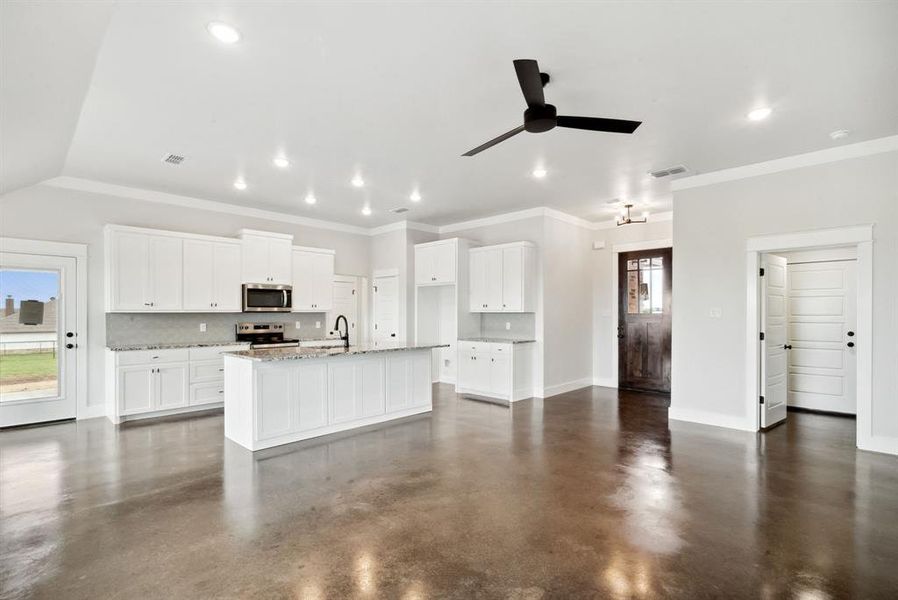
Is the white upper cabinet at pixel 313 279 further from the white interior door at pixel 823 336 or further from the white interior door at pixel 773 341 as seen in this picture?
the white interior door at pixel 823 336

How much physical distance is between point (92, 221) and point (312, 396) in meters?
3.61

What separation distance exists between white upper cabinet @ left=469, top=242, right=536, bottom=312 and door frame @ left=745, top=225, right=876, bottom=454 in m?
2.81

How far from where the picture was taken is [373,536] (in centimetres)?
270

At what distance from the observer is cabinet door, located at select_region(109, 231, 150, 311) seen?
5422 mm

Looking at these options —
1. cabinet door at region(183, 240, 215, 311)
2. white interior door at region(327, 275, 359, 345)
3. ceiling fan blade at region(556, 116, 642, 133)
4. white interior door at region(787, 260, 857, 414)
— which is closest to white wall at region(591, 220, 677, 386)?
white interior door at region(787, 260, 857, 414)

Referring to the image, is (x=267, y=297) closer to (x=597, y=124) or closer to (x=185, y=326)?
(x=185, y=326)

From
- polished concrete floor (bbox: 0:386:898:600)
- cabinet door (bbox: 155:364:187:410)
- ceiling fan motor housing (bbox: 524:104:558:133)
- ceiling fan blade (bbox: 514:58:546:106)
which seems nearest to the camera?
polished concrete floor (bbox: 0:386:898:600)

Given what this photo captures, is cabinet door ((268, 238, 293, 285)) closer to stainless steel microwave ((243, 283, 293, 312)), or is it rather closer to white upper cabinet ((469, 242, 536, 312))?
stainless steel microwave ((243, 283, 293, 312))

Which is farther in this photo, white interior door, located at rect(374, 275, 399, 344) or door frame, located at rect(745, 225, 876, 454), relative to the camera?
white interior door, located at rect(374, 275, 399, 344)

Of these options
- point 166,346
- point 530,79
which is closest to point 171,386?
point 166,346

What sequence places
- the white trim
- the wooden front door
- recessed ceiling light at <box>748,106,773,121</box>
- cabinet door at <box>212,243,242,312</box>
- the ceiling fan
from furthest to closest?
the wooden front door
cabinet door at <box>212,243,242,312</box>
the white trim
recessed ceiling light at <box>748,106,773,121</box>
the ceiling fan

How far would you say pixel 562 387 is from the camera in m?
7.20

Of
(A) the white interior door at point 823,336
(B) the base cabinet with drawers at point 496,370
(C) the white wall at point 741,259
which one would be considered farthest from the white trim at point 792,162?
(B) the base cabinet with drawers at point 496,370

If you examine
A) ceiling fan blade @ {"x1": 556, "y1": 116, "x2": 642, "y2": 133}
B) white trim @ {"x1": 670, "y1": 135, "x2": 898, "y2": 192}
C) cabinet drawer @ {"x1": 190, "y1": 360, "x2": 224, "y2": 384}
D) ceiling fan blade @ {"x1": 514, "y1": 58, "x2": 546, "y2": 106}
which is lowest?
cabinet drawer @ {"x1": 190, "y1": 360, "x2": 224, "y2": 384}
